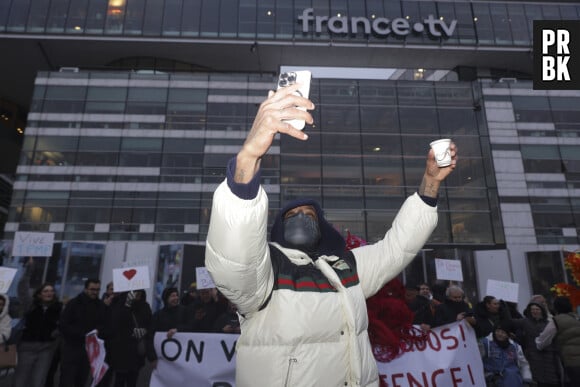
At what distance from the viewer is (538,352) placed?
6.00m

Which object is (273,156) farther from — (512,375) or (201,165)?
(512,375)

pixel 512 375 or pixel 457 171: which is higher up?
pixel 457 171

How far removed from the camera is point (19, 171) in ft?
79.6

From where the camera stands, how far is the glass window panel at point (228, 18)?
2745cm

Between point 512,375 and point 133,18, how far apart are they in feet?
99.7

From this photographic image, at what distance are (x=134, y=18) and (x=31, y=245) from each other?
23114 mm

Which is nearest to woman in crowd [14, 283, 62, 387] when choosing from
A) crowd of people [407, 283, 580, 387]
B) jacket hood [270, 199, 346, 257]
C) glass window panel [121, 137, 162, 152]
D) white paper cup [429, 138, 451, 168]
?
jacket hood [270, 199, 346, 257]

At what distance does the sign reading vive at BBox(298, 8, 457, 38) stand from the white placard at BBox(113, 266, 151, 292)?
2427 centimetres

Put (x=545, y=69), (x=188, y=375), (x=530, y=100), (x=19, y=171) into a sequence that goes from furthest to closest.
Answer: (x=530, y=100) < (x=19, y=171) < (x=545, y=69) < (x=188, y=375)

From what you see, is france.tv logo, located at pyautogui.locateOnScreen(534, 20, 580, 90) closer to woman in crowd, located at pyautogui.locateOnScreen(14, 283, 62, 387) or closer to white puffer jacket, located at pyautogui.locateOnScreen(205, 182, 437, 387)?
white puffer jacket, located at pyautogui.locateOnScreen(205, 182, 437, 387)

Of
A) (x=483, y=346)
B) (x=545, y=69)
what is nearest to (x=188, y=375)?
(x=483, y=346)

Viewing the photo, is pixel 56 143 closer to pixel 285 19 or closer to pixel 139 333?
pixel 285 19

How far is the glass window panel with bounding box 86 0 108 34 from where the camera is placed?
27109 millimetres

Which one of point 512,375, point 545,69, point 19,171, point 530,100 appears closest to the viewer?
point 512,375
